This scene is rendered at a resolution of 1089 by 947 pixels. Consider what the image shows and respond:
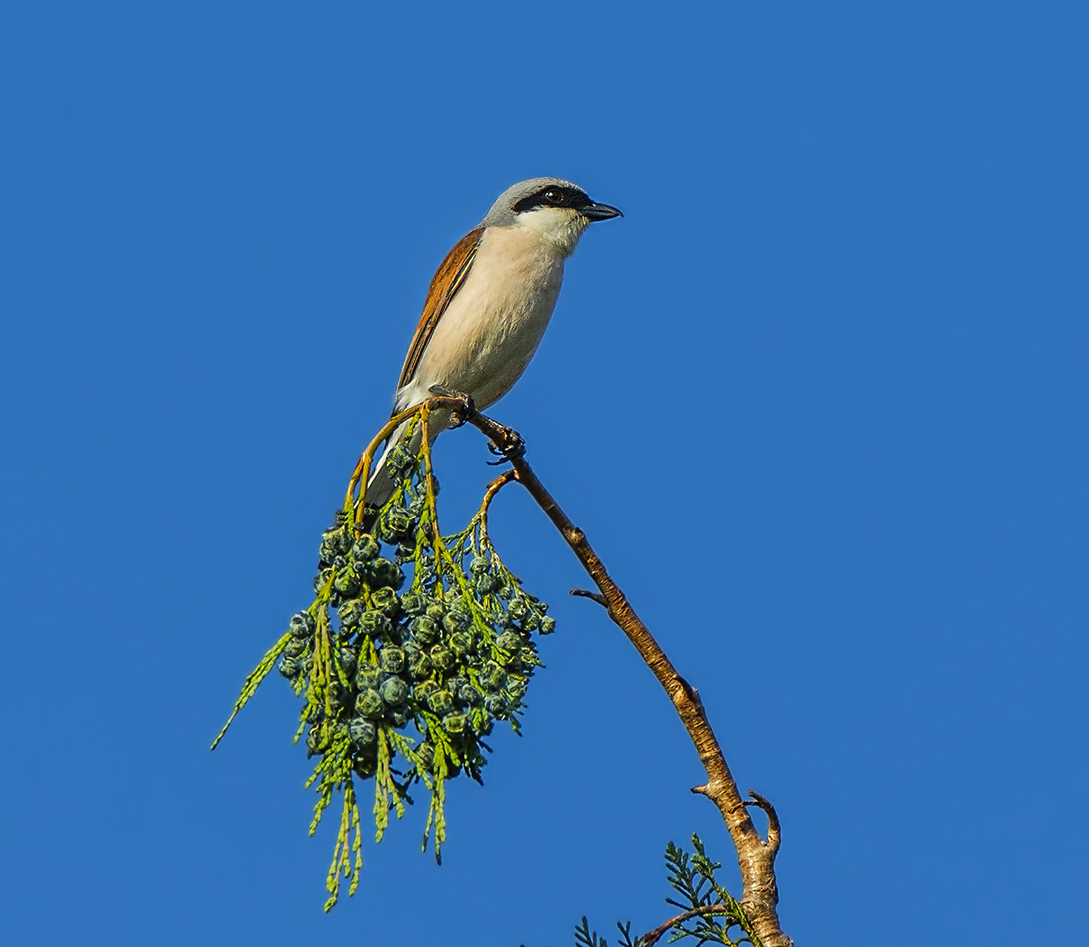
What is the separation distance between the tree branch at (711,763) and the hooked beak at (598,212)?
4279 mm

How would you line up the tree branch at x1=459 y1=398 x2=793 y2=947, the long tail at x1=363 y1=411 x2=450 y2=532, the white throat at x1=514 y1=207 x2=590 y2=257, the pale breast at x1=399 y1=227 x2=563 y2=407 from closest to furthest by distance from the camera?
the tree branch at x1=459 y1=398 x2=793 y2=947 < the long tail at x1=363 y1=411 x2=450 y2=532 < the pale breast at x1=399 y1=227 x2=563 y2=407 < the white throat at x1=514 y1=207 x2=590 y2=257

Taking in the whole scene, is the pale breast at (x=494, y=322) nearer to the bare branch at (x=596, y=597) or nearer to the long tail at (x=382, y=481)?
the long tail at (x=382, y=481)

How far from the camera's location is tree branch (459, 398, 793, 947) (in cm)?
296

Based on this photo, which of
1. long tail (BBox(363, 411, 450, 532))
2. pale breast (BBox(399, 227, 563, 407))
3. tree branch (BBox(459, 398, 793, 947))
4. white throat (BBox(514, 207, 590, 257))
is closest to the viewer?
tree branch (BBox(459, 398, 793, 947))

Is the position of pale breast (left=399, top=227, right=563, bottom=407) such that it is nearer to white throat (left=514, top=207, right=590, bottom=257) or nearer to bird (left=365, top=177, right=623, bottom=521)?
bird (left=365, top=177, right=623, bottom=521)

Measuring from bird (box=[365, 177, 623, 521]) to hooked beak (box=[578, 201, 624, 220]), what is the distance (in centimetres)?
4

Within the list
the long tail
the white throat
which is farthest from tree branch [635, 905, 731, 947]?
the white throat

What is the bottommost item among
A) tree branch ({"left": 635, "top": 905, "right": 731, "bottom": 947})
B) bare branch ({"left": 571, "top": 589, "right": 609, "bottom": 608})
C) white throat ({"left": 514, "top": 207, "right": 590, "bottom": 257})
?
tree branch ({"left": 635, "top": 905, "right": 731, "bottom": 947})

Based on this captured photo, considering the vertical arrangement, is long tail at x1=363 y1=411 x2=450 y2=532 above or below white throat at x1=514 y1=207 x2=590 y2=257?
below

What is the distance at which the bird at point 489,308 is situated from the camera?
6.90 m

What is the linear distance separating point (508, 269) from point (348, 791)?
435 centimetres

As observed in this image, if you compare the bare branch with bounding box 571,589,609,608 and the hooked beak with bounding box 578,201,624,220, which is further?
the hooked beak with bounding box 578,201,624,220

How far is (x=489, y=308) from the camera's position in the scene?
6879 millimetres

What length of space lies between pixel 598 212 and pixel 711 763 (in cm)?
519
